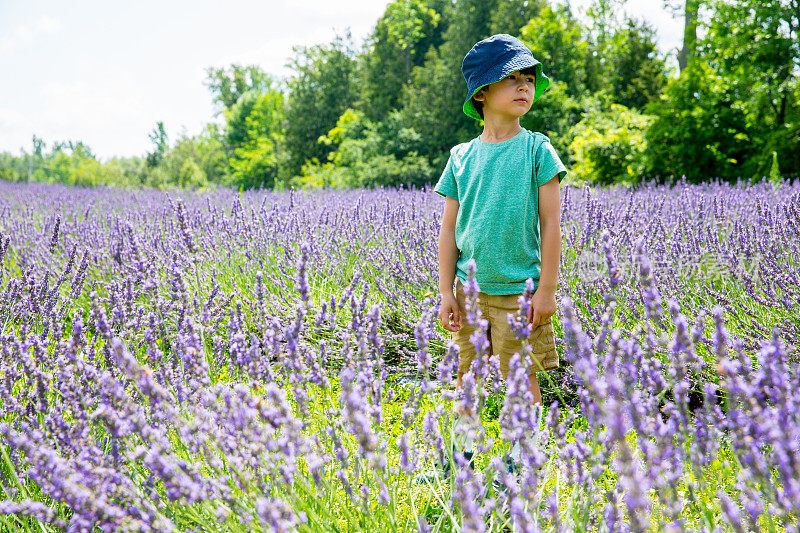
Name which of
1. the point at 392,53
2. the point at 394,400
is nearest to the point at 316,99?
the point at 392,53

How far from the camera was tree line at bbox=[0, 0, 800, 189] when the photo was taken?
328 inches

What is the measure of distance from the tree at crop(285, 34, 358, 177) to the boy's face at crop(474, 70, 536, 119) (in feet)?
56.4

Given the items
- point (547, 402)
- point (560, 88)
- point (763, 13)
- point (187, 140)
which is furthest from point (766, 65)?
point (187, 140)

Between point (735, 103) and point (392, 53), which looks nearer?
point (735, 103)

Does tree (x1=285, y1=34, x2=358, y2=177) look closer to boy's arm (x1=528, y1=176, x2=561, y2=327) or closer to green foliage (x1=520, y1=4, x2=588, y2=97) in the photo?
green foliage (x1=520, y1=4, x2=588, y2=97)

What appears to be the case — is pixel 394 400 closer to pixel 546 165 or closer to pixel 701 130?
pixel 546 165

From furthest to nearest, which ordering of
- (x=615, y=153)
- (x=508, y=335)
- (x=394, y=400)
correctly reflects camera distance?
(x=615, y=153)
(x=394, y=400)
(x=508, y=335)

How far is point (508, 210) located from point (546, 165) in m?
0.20

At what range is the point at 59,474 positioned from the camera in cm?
111

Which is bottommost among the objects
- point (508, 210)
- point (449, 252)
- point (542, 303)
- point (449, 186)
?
point (542, 303)

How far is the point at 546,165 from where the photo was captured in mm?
1864

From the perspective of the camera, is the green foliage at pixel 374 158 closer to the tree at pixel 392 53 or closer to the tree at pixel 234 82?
the tree at pixel 392 53

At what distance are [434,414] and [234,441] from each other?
505mm

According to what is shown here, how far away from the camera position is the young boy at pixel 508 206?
1.87 metres
